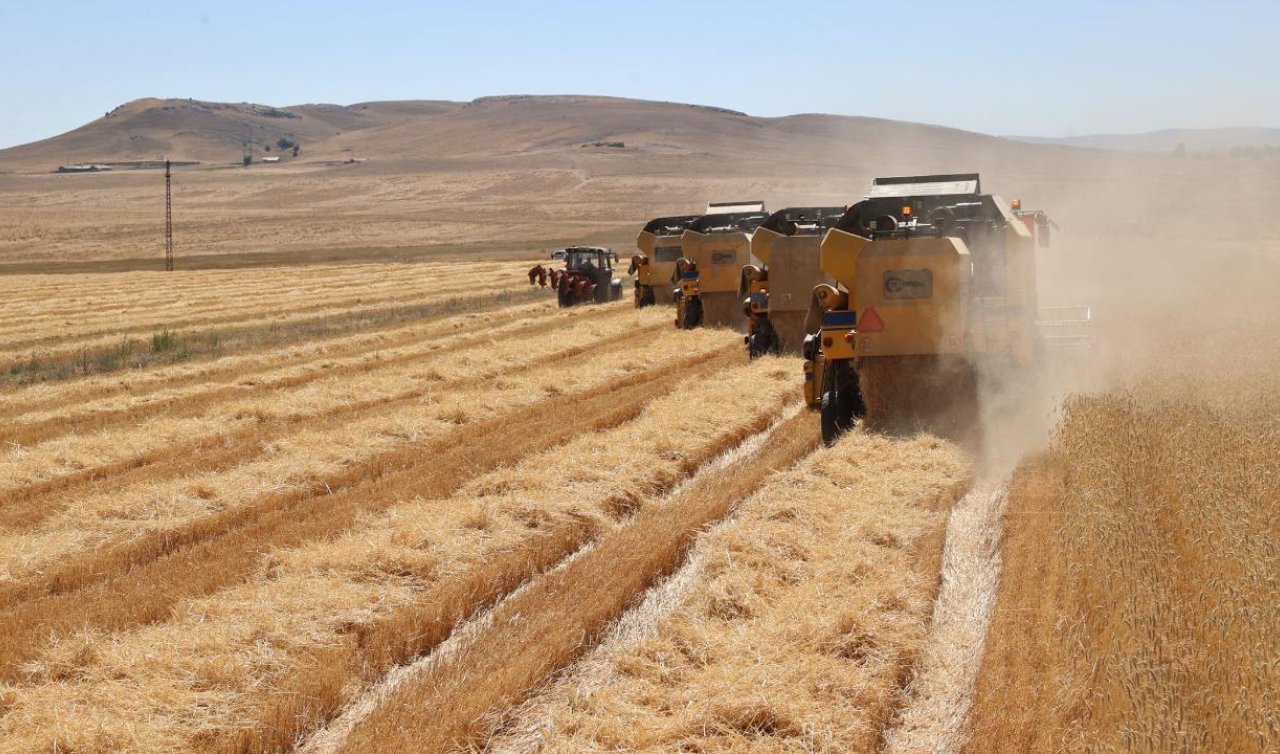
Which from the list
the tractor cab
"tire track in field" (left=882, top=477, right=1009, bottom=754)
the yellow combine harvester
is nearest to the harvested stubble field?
"tire track in field" (left=882, top=477, right=1009, bottom=754)

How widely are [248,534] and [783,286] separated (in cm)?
1024

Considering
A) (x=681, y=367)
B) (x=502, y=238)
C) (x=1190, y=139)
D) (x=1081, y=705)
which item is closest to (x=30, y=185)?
(x=502, y=238)

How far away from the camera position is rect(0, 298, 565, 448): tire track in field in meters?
14.1

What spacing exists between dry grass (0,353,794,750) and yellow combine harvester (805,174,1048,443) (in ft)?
8.55

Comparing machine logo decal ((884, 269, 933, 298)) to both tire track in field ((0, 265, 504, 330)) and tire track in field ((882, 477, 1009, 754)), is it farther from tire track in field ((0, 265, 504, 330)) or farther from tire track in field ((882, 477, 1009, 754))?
tire track in field ((0, 265, 504, 330))

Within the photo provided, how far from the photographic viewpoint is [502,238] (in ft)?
258

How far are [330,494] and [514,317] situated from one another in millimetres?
16684

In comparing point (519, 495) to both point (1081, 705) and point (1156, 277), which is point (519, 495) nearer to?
point (1081, 705)

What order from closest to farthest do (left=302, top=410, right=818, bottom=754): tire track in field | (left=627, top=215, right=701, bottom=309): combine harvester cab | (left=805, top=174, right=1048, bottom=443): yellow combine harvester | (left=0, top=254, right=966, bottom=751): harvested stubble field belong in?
(left=302, top=410, right=818, bottom=754): tire track in field → (left=0, top=254, right=966, bottom=751): harvested stubble field → (left=805, top=174, right=1048, bottom=443): yellow combine harvester → (left=627, top=215, right=701, bottom=309): combine harvester cab

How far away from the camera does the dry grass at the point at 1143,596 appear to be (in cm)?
525

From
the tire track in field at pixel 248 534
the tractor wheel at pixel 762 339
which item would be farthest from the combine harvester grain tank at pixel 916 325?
the tractor wheel at pixel 762 339

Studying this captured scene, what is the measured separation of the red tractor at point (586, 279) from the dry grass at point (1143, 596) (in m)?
20.4

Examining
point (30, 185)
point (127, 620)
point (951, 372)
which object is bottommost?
point (127, 620)

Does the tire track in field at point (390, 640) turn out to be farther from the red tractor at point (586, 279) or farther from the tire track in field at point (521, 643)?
the red tractor at point (586, 279)
